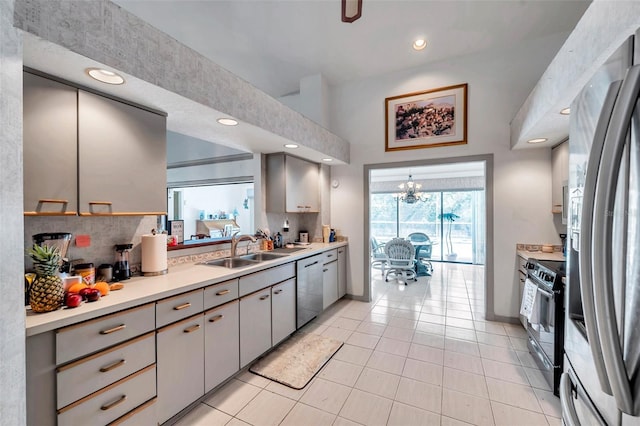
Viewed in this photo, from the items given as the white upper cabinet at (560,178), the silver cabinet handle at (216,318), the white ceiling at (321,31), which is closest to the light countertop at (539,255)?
the white upper cabinet at (560,178)

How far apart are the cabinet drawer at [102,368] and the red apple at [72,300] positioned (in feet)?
0.88

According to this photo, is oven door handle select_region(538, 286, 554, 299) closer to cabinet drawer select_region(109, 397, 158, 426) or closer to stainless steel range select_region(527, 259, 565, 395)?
stainless steel range select_region(527, 259, 565, 395)

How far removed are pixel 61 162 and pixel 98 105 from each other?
1.39 ft

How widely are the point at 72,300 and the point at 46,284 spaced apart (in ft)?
0.43

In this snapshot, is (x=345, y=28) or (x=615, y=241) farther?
(x=345, y=28)

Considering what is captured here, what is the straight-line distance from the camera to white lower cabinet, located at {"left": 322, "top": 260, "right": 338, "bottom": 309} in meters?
3.64

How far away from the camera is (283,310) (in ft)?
9.09

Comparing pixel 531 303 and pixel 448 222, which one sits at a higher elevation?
pixel 448 222

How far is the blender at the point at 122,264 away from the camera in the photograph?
1.92 m

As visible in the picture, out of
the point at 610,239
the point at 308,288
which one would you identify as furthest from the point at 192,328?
the point at 610,239

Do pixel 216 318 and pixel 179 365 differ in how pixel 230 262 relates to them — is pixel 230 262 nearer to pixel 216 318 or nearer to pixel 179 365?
pixel 216 318

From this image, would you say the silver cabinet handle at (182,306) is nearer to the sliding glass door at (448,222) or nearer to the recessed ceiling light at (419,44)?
the recessed ceiling light at (419,44)

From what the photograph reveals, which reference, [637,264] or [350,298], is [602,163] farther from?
[350,298]

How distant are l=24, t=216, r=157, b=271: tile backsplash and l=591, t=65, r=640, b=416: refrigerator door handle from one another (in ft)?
8.27
